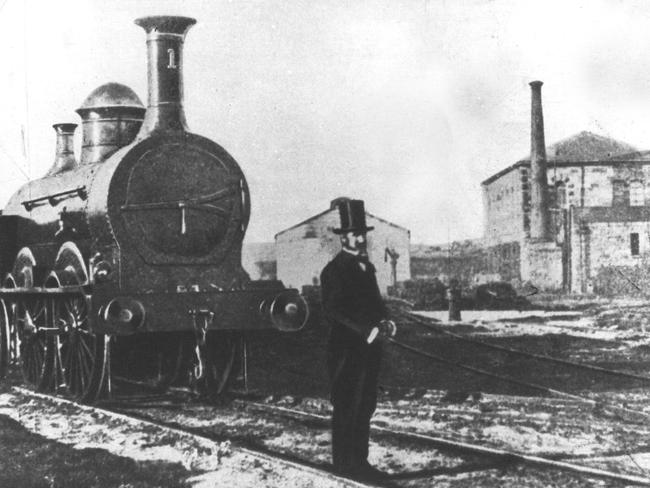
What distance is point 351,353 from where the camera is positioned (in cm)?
562

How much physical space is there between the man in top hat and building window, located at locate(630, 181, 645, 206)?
42.5 metres

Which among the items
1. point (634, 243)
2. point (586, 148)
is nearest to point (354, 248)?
point (634, 243)

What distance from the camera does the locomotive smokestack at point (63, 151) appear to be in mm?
11953

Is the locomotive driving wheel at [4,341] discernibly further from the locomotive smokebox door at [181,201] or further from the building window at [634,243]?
the building window at [634,243]

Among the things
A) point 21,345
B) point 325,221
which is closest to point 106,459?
point 21,345

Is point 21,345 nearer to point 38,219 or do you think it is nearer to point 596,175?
point 38,219

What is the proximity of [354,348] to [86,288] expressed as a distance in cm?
360

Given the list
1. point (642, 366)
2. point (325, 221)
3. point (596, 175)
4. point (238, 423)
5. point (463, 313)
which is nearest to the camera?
point (238, 423)

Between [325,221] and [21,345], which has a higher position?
[325,221]

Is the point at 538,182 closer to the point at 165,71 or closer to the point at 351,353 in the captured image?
the point at 165,71

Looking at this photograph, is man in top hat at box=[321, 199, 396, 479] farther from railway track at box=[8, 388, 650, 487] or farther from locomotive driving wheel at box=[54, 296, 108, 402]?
locomotive driving wheel at box=[54, 296, 108, 402]

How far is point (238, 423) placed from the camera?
7840 mm

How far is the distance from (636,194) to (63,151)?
127 feet

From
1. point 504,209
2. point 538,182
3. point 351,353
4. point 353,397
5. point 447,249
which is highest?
point 538,182
